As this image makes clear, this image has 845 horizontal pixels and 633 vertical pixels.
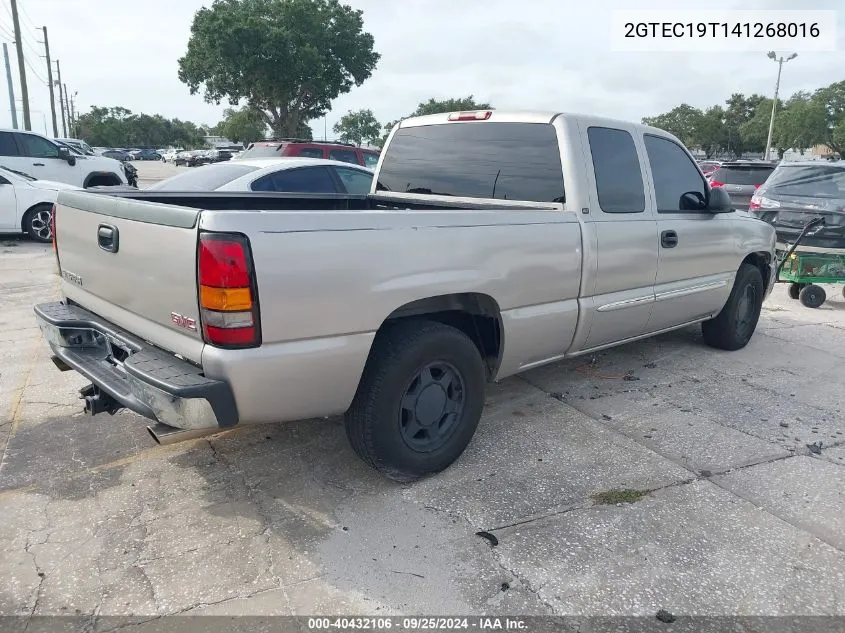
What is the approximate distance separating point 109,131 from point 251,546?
10478 cm

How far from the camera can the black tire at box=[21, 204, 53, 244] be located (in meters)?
11.0

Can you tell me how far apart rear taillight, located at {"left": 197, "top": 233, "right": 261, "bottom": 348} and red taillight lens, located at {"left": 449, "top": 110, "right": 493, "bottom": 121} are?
7.89 feet

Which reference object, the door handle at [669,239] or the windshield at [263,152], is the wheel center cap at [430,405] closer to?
the door handle at [669,239]

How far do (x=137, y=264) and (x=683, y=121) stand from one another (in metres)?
75.0

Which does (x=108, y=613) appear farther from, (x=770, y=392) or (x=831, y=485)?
(x=770, y=392)

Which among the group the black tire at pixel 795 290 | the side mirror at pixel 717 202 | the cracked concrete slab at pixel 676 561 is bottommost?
the cracked concrete slab at pixel 676 561

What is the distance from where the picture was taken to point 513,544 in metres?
2.88

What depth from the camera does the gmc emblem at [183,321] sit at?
2.66m

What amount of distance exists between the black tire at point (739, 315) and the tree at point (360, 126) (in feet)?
248

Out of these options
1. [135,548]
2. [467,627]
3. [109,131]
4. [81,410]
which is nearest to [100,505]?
[135,548]

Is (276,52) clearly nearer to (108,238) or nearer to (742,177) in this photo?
(742,177)

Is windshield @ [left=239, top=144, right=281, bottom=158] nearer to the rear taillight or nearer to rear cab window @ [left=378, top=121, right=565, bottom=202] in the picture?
rear cab window @ [left=378, top=121, right=565, bottom=202]

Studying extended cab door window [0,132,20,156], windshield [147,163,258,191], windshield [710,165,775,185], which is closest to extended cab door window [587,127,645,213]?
windshield [147,163,258,191]

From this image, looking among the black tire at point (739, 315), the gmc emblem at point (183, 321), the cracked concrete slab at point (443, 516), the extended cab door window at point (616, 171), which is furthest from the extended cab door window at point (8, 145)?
the black tire at point (739, 315)
